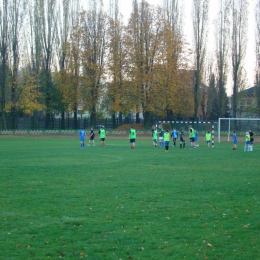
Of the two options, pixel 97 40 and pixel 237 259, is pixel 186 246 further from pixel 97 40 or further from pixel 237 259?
pixel 97 40

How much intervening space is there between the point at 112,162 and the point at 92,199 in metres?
9.78

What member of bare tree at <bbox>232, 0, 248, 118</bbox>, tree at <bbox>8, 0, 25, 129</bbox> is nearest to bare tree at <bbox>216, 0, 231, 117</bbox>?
bare tree at <bbox>232, 0, 248, 118</bbox>

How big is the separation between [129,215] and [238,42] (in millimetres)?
48363

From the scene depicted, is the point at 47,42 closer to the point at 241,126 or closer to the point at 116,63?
the point at 116,63

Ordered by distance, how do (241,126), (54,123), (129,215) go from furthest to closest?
(54,123) < (241,126) < (129,215)

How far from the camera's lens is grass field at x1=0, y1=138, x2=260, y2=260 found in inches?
263

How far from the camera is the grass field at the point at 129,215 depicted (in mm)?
6684

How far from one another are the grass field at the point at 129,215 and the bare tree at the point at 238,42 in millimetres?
39267

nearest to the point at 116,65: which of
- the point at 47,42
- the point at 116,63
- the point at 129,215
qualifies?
the point at 116,63

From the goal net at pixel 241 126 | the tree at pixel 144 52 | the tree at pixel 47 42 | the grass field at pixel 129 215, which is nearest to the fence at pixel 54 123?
the tree at pixel 47 42

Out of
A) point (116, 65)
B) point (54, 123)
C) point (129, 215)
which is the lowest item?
point (129, 215)

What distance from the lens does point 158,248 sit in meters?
6.75

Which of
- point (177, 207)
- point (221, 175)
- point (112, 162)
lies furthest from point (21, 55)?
point (177, 207)

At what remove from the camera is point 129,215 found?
29.3ft
